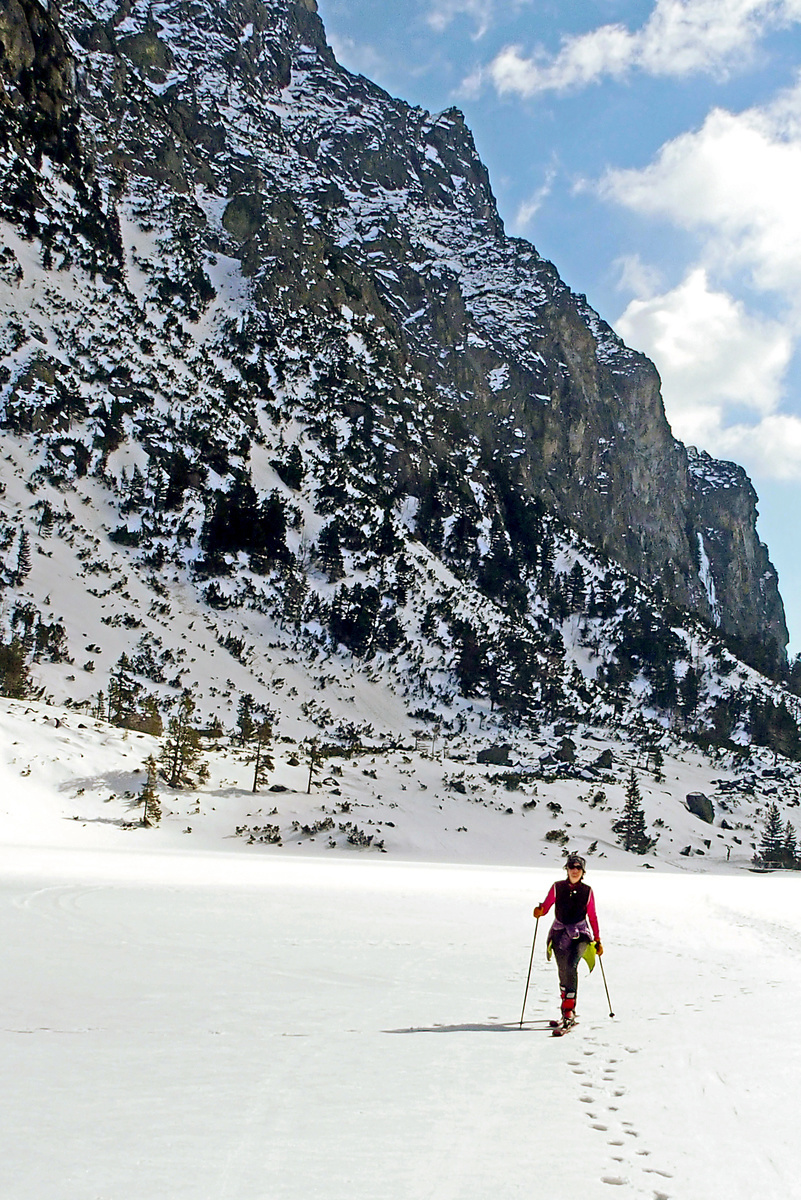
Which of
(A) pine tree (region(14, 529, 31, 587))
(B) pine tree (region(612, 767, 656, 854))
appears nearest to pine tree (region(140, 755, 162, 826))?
(B) pine tree (region(612, 767, 656, 854))

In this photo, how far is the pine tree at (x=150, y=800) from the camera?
29.4 metres

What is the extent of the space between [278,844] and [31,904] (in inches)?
810

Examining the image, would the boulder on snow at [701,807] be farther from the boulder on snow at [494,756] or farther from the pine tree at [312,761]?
the pine tree at [312,761]

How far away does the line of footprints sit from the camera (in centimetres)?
387

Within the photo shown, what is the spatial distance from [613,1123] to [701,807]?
51.5m

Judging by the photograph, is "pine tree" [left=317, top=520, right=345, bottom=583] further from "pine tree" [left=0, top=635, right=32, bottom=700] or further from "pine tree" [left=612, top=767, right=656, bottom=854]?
"pine tree" [left=612, top=767, right=656, bottom=854]

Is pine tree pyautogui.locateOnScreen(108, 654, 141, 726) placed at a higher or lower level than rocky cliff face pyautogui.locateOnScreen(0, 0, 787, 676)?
lower

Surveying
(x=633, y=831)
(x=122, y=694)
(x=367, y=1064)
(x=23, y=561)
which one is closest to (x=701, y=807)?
(x=633, y=831)

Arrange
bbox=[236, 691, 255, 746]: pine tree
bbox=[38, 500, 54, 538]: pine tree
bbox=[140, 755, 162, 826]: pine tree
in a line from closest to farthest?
1. bbox=[140, 755, 162, 826]: pine tree
2. bbox=[236, 691, 255, 746]: pine tree
3. bbox=[38, 500, 54, 538]: pine tree

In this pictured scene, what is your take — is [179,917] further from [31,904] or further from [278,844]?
[278,844]

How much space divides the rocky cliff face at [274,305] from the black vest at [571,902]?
75011 mm

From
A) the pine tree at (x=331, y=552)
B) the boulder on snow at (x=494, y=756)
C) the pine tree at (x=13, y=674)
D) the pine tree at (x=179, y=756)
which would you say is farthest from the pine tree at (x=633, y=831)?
the pine tree at (x=331, y=552)

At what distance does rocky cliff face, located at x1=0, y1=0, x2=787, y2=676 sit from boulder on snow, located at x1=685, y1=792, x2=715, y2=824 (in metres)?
→ 49.6

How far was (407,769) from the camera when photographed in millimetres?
43625
